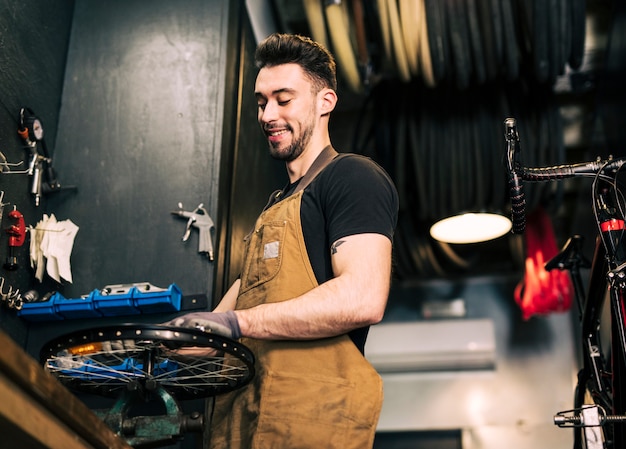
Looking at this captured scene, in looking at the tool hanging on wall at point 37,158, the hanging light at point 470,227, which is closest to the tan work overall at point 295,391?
the tool hanging on wall at point 37,158

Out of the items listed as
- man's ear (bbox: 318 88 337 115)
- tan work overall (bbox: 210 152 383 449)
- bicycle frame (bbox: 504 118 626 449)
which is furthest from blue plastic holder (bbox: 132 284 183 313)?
bicycle frame (bbox: 504 118 626 449)

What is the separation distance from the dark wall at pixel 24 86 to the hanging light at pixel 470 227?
2552 mm

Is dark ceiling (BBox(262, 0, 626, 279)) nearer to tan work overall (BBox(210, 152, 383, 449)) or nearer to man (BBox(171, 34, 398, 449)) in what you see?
man (BBox(171, 34, 398, 449))

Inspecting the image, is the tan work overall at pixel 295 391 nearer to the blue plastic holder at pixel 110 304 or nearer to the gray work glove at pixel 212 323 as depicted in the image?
the gray work glove at pixel 212 323

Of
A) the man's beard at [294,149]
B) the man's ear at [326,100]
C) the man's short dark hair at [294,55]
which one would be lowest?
the man's beard at [294,149]

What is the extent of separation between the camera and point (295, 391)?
182 centimetres

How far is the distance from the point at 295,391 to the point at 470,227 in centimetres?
318

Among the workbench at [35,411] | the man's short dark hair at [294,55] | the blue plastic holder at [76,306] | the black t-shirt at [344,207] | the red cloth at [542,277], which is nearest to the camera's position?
the workbench at [35,411]

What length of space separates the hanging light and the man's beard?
2517mm

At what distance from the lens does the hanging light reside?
4703mm

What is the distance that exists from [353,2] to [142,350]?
8.78 feet

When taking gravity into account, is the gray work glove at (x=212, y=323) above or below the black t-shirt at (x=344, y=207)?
below

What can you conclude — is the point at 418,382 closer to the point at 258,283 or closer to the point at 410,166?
the point at 410,166

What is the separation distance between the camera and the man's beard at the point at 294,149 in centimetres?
229
